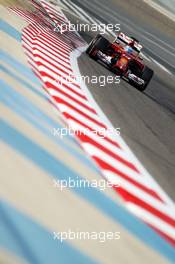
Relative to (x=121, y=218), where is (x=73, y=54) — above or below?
below

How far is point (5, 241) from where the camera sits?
3846mm

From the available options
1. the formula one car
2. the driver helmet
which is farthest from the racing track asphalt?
the driver helmet

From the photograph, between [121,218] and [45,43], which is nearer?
[121,218]

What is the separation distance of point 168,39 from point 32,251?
2836cm

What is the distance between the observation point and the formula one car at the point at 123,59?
13.1m

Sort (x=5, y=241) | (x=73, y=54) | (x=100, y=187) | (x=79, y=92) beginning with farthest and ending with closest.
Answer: (x=73, y=54) → (x=79, y=92) → (x=100, y=187) → (x=5, y=241)

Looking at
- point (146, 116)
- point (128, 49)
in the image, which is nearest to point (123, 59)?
point (128, 49)

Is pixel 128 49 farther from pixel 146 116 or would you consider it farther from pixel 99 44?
pixel 146 116

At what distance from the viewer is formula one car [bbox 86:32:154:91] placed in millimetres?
13125

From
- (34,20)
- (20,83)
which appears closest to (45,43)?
(34,20)

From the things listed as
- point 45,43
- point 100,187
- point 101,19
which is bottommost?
point 101,19

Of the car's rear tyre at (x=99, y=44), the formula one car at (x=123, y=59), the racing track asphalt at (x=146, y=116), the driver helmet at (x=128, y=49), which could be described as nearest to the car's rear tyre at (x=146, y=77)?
the formula one car at (x=123, y=59)

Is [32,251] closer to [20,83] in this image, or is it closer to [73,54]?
[20,83]

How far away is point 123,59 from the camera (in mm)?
13141
